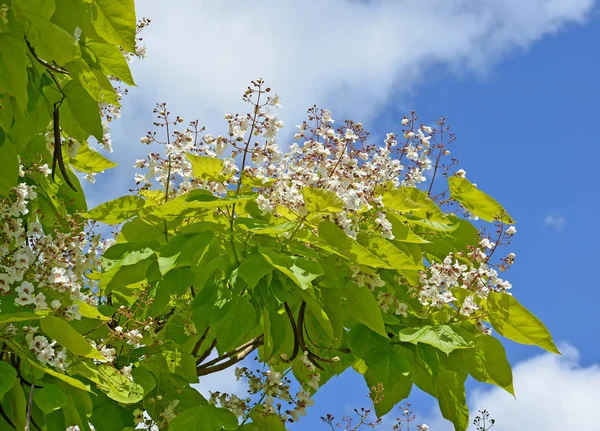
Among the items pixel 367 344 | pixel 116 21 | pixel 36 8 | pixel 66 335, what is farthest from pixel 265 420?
pixel 36 8

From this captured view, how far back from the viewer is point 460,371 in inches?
118

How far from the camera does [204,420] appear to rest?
2.75 metres

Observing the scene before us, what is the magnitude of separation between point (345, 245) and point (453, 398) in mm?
923

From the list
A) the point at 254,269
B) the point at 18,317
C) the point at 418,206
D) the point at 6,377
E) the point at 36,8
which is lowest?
the point at 6,377

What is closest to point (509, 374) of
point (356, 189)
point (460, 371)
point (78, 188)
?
point (460, 371)

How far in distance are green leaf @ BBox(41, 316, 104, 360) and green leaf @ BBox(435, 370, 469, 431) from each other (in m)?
1.43

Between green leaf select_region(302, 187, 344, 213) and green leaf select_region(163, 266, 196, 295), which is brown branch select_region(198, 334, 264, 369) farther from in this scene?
green leaf select_region(302, 187, 344, 213)

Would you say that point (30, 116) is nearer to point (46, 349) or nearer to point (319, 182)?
point (46, 349)

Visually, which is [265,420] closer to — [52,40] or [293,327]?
[293,327]

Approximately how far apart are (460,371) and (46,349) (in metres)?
1.60

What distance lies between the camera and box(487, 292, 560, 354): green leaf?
291 centimetres

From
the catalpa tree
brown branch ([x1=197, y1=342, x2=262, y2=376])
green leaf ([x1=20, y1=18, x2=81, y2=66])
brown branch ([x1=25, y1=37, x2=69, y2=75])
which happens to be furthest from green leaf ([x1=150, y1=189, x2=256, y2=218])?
brown branch ([x1=197, y1=342, x2=262, y2=376])

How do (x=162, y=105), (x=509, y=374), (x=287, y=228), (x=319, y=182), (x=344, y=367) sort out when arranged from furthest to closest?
(x=344, y=367), (x=162, y=105), (x=509, y=374), (x=319, y=182), (x=287, y=228)

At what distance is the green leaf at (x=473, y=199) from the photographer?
3.33 metres
